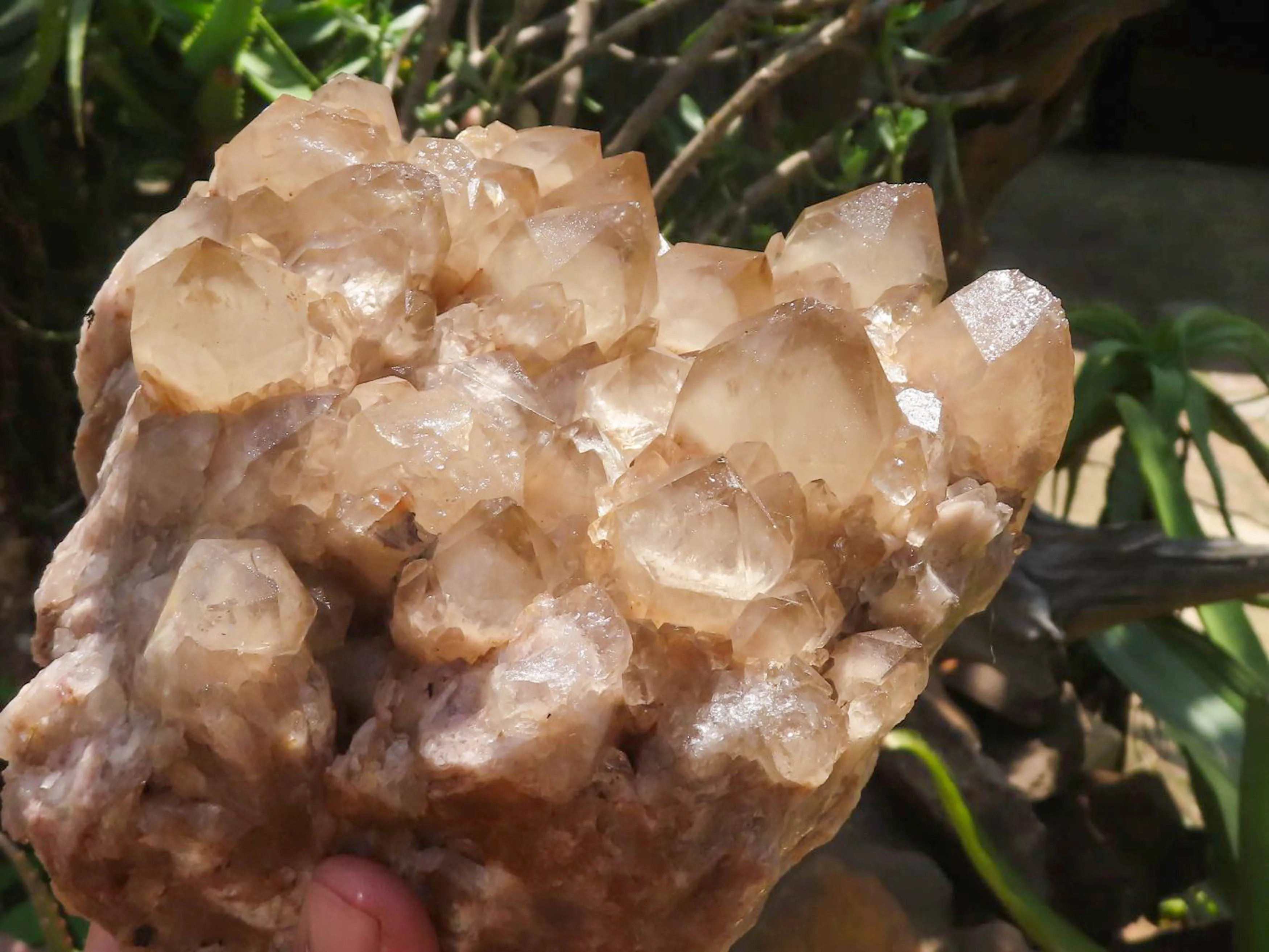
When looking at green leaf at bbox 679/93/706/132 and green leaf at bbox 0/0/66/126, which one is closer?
green leaf at bbox 0/0/66/126

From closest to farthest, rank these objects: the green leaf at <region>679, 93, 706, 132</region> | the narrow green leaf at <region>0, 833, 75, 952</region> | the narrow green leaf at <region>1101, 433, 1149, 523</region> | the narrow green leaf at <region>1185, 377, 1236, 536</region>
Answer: the narrow green leaf at <region>0, 833, 75, 952</region> → the green leaf at <region>679, 93, 706, 132</region> → the narrow green leaf at <region>1185, 377, 1236, 536</region> → the narrow green leaf at <region>1101, 433, 1149, 523</region>

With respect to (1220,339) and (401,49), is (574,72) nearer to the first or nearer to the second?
(401,49)

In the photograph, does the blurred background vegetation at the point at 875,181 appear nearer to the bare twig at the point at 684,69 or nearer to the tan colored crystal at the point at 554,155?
the bare twig at the point at 684,69

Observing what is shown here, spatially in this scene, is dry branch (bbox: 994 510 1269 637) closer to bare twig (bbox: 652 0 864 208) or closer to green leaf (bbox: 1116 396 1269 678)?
green leaf (bbox: 1116 396 1269 678)

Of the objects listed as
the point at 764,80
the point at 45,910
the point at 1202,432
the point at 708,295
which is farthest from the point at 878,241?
the point at 1202,432

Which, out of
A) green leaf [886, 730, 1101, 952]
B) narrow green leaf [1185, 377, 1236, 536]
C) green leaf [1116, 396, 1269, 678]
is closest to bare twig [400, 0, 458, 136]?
green leaf [886, 730, 1101, 952]

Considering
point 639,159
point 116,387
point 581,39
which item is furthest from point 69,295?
point 639,159

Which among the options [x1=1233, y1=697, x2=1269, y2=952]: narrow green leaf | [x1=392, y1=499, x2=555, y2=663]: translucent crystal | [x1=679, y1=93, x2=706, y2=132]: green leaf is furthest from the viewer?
[x1=679, y1=93, x2=706, y2=132]: green leaf
